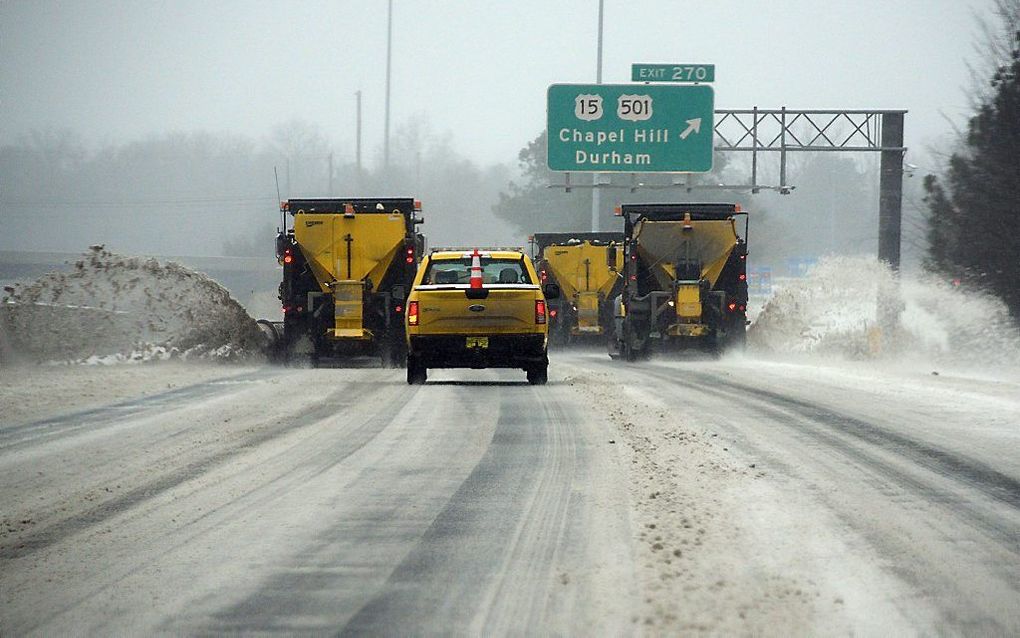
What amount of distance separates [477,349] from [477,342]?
0.10 metres

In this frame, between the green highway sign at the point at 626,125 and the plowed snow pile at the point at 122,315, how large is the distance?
1433 cm

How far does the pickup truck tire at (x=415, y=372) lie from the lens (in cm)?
1920

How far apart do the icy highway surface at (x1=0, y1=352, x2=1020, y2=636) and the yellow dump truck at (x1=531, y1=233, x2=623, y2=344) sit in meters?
21.9

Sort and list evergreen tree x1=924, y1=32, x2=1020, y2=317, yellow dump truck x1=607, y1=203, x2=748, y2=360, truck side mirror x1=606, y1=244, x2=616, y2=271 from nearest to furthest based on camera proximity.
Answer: yellow dump truck x1=607, y1=203, x2=748, y2=360
truck side mirror x1=606, y1=244, x2=616, y2=271
evergreen tree x1=924, y1=32, x2=1020, y2=317

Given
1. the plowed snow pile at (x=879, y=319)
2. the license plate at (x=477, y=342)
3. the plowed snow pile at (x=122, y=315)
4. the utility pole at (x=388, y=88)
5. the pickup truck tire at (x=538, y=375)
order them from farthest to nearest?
the utility pole at (x=388, y=88), the plowed snow pile at (x=879, y=319), the plowed snow pile at (x=122, y=315), the pickup truck tire at (x=538, y=375), the license plate at (x=477, y=342)

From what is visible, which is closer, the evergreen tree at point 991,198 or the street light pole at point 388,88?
the evergreen tree at point 991,198

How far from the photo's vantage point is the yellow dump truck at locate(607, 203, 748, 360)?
28.9 meters

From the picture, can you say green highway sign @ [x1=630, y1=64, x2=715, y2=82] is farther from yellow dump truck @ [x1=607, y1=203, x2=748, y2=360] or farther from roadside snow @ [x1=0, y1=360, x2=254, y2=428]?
roadside snow @ [x1=0, y1=360, x2=254, y2=428]

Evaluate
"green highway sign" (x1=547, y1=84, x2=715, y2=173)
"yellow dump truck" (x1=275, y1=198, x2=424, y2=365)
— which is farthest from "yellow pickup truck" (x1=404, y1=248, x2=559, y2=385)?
"green highway sign" (x1=547, y1=84, x2=715, y2=173)

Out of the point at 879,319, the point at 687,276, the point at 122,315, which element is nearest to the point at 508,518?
the point at 122,315

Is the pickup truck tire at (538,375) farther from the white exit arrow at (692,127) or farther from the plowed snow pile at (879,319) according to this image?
the white exit arrow at (692,127)

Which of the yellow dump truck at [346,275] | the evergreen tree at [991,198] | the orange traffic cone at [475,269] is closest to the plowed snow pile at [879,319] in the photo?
the evergreen tree at [991,198]

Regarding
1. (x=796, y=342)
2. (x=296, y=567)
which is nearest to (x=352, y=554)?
(x=296, y=567)

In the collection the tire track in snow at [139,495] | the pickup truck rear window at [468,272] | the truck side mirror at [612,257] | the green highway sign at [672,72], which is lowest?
the tire track in snow at [139,495]
